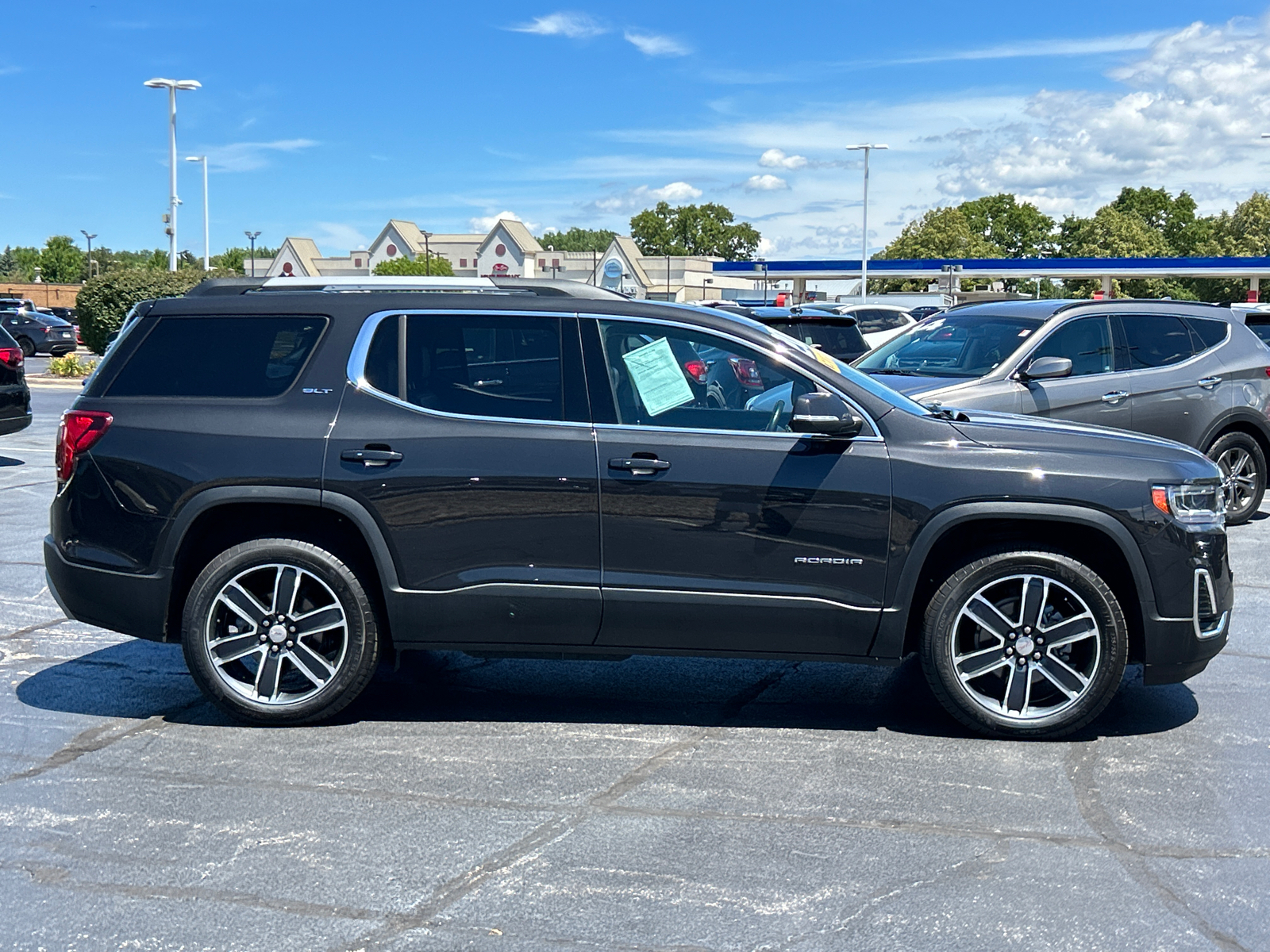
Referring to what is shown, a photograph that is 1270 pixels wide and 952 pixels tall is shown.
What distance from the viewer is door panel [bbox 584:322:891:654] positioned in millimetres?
5129

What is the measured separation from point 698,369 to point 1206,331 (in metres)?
7.19

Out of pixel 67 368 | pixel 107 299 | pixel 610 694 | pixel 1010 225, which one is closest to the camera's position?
pixel 610 694

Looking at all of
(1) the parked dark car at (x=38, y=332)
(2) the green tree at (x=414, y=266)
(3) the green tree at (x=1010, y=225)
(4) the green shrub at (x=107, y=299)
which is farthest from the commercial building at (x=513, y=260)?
(4) the green shrub at (x=107, y=299)

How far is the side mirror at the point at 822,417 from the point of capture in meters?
5.05

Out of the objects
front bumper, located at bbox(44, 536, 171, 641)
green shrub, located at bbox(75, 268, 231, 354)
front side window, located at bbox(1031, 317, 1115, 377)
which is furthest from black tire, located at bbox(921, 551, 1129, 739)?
green shrub, located at bbox(75, 268, 231, 354)

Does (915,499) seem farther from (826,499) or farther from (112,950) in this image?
(112,950)

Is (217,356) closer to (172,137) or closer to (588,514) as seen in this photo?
(588,514)

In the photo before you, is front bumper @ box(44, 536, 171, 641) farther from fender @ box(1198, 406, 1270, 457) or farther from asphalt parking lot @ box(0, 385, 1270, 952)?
fender @ box(1198, 406, 1270, 457)

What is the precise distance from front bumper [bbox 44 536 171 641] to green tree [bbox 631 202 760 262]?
16383 cm

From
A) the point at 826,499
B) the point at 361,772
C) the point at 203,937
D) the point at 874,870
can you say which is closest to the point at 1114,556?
the point at 826,499

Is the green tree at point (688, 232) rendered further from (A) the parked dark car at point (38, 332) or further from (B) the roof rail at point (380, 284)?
(B) the roof rail at point (380, 284)

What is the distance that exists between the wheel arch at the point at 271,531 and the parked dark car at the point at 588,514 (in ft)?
0.04

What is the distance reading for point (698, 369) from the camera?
5.34 metres

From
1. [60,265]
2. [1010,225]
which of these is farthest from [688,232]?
[60,265]
